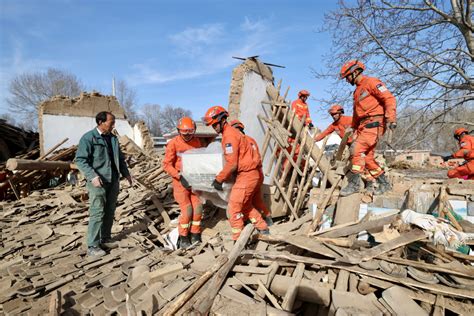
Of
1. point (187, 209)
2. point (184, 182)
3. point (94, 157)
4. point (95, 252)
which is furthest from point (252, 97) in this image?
point (95, 252)

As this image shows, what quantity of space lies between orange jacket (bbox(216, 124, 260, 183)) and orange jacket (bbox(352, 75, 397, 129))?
2.02 metres

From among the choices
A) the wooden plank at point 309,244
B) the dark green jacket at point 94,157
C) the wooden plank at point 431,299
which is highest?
the dark green jacket at point 94,157

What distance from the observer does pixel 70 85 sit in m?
36.0

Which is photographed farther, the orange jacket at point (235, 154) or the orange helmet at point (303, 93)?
the orange helmet at point (303, 93)

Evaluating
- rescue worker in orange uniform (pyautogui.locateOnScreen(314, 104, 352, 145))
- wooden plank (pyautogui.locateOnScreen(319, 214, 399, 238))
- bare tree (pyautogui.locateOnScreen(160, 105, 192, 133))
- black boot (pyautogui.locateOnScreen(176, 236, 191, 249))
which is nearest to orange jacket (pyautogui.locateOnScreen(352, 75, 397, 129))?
wooden plank (pyautogui.locateOnScreen(319, 214, 399, 238))

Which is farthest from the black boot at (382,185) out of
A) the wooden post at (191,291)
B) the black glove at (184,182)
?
the black glove at (184,182)

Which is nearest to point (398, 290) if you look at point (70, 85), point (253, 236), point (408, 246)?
point (408, 246)

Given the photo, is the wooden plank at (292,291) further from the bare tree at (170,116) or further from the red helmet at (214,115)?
the bare tree at (170,116)

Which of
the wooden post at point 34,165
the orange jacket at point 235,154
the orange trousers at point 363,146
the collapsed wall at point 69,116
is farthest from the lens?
the collapsed wall at point 69,116

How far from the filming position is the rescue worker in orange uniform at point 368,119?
414 centimetres

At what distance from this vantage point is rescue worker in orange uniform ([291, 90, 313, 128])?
6413 millimetres

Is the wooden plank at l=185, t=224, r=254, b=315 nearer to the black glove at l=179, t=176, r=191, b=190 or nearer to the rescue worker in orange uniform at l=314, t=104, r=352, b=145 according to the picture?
the black glove at l=179, t=176, r=191, b=190

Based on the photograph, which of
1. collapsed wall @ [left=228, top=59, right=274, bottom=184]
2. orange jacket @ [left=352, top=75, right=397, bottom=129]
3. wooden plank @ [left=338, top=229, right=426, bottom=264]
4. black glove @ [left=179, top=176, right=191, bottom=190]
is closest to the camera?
wooden plank @ [left=338, top=229, right=426, bottom=264]

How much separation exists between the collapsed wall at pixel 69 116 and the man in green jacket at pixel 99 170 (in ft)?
29.1
